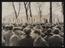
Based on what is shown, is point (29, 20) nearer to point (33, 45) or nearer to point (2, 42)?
point (33, 45)

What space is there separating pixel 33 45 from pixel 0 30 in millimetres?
428

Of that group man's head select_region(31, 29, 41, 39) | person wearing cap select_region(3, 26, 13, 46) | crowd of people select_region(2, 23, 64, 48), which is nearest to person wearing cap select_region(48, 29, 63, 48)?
crowd of people select_region(2, 23, 64, 48)

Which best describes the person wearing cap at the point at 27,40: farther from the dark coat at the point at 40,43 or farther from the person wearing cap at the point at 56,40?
the person wearing cap at the point at 56,40

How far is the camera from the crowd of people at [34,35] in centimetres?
150

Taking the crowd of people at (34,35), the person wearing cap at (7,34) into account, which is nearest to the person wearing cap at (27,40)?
the crowd of people at (34,35)

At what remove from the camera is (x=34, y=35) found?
1.51 m

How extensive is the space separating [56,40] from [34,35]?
0.86 ft

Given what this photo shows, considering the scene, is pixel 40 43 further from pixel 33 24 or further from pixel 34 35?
pixel 33 24

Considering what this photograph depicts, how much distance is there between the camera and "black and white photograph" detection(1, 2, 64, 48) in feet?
4.94

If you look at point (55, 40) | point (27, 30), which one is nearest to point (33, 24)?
point (27, 30)

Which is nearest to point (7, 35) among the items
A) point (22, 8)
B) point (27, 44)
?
point (27, 44)

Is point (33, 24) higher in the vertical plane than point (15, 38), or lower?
higher

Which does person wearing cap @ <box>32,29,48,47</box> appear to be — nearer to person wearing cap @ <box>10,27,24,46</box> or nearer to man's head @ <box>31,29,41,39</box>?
man's head @ <box>31,29,41,39</box>

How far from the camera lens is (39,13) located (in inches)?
59.9
